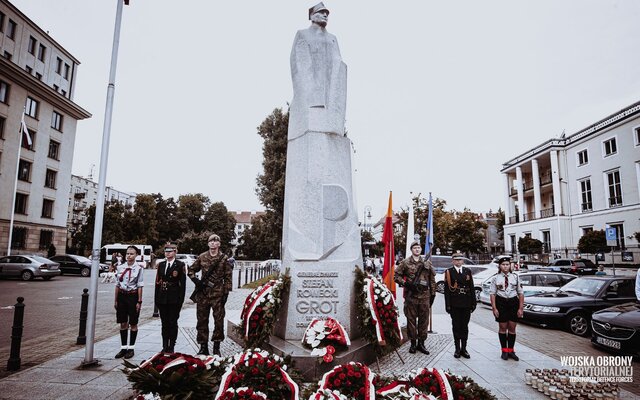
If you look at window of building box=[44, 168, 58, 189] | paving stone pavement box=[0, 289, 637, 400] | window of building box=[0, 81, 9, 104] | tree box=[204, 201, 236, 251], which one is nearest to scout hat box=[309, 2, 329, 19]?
paving stone pavement box=[0, 289, 637, 400]

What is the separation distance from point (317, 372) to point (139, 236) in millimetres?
56061

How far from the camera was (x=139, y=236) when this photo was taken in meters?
54.7

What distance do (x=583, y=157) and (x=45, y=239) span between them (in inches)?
1942

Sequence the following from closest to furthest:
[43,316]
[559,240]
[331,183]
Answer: [331,183] → [43,316] → [559,240]

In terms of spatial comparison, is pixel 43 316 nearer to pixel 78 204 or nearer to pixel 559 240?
pixel 559 240

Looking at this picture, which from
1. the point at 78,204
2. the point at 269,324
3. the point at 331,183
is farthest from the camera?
the point at 78,204

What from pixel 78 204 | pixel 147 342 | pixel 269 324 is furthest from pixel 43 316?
pixel 78 204

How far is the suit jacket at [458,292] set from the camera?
7172mm

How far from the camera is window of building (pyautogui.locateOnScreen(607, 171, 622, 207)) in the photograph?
1198 inches

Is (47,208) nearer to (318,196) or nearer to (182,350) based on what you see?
(182,350)

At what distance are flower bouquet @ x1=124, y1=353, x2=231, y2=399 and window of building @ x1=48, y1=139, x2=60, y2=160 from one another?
38.1 meters

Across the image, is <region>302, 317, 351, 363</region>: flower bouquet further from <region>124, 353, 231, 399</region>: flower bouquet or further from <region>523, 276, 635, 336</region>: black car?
<region>523, 276, 635, 336</region>: black car

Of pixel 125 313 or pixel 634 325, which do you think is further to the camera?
pixel 634 325

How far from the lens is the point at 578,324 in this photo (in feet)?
33.9
